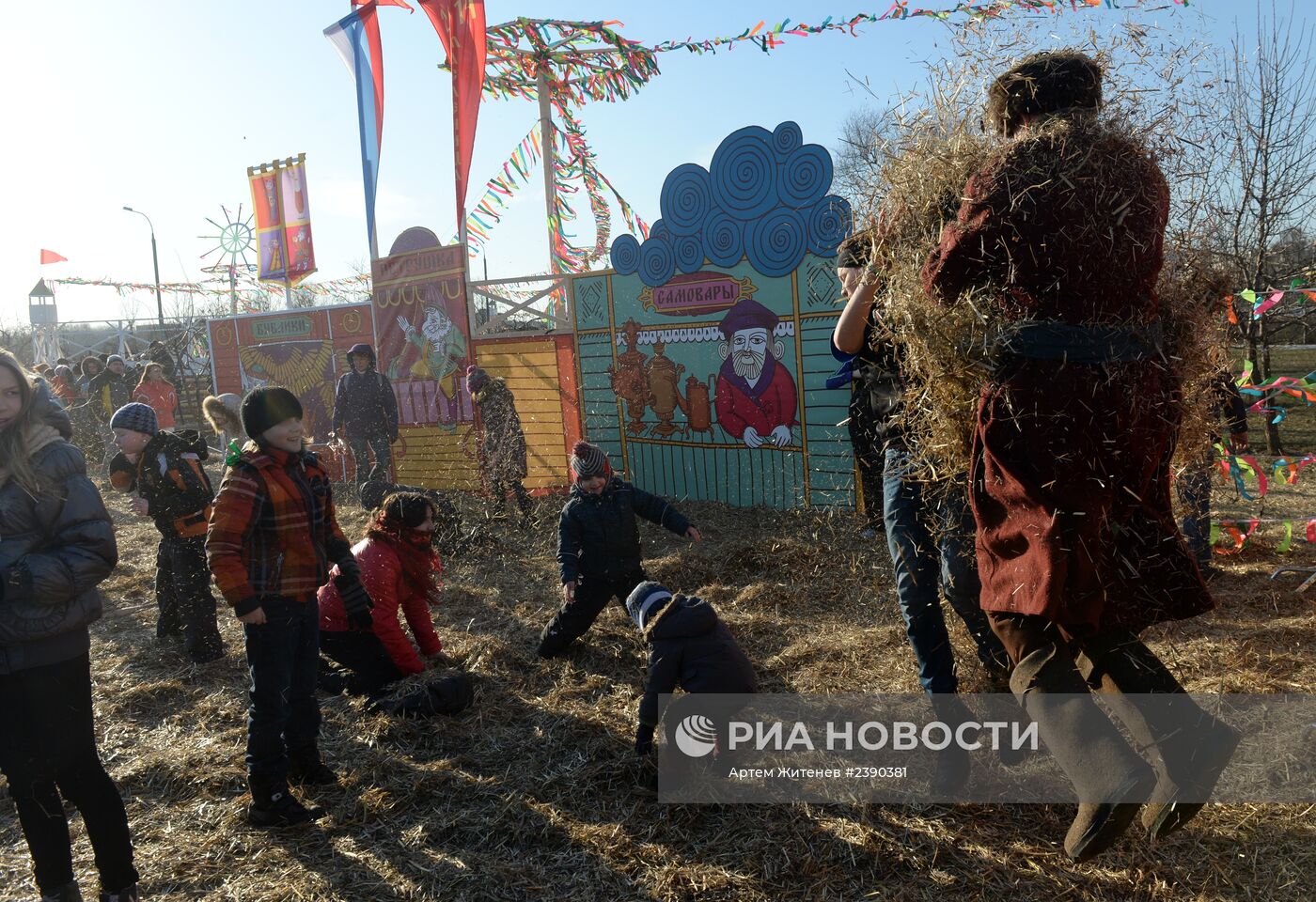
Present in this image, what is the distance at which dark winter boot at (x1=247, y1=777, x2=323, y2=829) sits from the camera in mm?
3014

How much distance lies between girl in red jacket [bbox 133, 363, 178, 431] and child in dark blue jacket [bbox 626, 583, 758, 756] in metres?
8.27

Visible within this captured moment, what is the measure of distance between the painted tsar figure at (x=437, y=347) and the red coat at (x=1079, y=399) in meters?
8.41

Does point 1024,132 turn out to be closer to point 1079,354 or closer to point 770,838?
point 1079,354

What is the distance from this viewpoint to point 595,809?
2.97 meters

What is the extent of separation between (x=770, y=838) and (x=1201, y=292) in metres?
2.04

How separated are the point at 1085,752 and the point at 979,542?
0.53 metres

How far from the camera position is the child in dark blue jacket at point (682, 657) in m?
3.22

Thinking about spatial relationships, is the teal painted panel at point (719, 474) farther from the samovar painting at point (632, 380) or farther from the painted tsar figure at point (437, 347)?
the painted tsar figure at point (437, 347)

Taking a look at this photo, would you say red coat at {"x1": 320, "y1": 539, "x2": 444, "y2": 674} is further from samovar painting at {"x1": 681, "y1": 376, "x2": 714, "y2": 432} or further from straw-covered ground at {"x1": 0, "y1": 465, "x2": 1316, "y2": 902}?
samovar painting at {"x1": 681, "y1": 376, "x2": 714, "y2": 432}

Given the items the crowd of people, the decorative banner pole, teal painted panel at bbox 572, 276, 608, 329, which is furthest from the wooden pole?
the crowd of people

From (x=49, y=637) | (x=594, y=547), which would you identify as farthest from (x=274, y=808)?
(x=594, y=547)

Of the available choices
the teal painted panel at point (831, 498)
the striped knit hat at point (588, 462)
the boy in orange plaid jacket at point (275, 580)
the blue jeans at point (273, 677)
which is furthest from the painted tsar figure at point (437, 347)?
the blue jeans at point (273, 677)

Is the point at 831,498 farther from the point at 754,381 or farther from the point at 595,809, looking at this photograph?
the point at 595,809

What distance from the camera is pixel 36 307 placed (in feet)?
135
